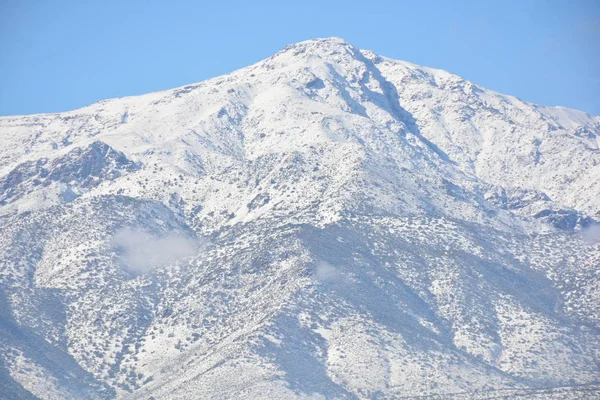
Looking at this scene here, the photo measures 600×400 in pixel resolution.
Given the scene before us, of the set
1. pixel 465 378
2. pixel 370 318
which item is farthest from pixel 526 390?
pixel 370 318

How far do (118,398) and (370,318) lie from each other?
41.0 metres

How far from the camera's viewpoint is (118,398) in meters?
191

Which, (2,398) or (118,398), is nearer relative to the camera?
(2,398)

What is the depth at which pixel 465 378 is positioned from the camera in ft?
612

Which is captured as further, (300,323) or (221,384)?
(300,323)

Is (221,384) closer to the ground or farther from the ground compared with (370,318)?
closer to the ground

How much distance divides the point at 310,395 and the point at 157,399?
2226 centimetres

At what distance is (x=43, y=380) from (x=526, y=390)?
236 feet

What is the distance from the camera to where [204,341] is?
199875mm

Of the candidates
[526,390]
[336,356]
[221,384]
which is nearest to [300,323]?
[336,356]

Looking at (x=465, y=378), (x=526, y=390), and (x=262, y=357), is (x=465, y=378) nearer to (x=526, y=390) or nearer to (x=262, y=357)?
(x=526, y=390)

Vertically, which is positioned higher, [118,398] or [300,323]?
[300,323]

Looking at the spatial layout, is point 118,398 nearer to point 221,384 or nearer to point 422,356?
point 221,384

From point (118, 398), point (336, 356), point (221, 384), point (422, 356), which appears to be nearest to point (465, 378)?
point (422, 356)
